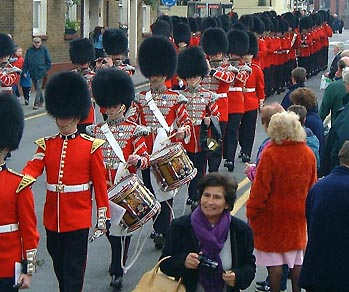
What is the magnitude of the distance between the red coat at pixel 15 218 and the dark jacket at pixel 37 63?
603 inches

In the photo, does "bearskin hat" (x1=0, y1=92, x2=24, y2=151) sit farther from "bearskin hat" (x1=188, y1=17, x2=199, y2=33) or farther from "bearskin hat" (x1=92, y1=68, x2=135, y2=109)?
"bearskin hat" (x1=188, y1=17, x2=199, y2=33)

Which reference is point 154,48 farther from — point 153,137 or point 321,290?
point 321,290

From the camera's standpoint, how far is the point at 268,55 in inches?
902

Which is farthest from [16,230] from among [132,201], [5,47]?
[5,47]

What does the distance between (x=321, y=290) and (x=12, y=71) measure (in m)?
10.1

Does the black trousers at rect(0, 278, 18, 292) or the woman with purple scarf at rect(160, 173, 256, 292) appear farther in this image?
the black trousers at rect(0, 278, 18, 292)

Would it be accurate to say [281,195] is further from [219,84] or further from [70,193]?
[219,84]

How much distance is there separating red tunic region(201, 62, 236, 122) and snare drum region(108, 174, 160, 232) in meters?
4.73

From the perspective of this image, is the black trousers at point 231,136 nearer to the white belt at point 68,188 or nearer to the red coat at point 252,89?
the red coat at point 252,89

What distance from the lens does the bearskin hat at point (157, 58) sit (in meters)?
10.3

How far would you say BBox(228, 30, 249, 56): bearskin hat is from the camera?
14875 millimetres

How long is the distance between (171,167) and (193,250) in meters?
3.28

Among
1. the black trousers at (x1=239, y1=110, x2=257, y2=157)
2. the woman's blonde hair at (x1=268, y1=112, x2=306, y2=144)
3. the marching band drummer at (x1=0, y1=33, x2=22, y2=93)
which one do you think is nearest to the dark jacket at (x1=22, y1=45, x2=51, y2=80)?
the marching band drummer at (x1=0, y1=33, x2=22, y2=93)

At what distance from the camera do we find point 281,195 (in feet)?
24.0
